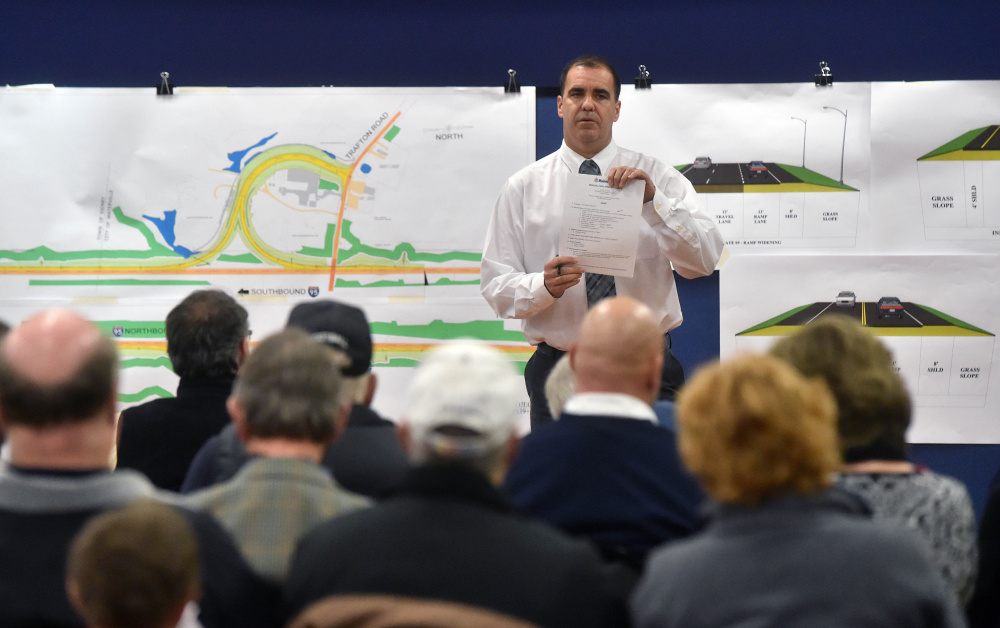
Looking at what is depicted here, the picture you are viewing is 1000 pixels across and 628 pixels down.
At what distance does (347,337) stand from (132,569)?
992 mm

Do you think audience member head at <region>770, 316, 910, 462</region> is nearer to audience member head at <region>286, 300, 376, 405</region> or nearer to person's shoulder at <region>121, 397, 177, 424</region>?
audience member head at <region>286, 300, 376, 405</region>

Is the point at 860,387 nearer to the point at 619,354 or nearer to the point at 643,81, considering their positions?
the point at 619,354

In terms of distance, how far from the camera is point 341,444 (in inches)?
77.4

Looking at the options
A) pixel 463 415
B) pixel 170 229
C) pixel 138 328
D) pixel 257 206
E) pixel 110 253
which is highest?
pixel 257 206

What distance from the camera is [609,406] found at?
5.86ft

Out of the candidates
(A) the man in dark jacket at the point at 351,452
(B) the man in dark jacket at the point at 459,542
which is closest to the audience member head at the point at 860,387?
(B) the man in dark jacket at the point at 459,542

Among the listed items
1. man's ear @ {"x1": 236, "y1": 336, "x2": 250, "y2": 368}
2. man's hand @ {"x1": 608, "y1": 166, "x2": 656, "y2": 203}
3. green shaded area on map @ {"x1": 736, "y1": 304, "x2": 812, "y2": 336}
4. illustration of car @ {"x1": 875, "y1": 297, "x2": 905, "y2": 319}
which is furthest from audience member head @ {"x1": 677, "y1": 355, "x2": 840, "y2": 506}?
illustration of car @ {"x1": 875, "y1": 297, "x2": 905, "y2": 319}

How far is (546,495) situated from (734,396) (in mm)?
483

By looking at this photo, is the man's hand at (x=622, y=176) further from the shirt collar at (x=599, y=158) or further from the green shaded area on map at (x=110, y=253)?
the green shaded area on map at (x=110, y=253)

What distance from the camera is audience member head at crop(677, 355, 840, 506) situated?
1.29 metres

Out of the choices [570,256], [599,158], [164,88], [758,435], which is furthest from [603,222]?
[164,88]

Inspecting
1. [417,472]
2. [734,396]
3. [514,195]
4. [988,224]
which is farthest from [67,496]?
[988,224]

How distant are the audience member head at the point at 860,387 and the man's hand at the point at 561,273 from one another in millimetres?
1384

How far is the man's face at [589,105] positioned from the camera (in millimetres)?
3398
